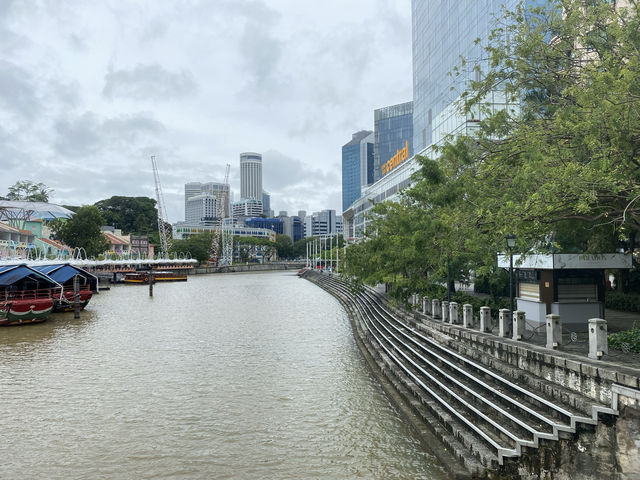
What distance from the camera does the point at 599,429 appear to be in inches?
357

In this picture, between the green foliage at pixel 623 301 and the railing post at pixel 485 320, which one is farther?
the green foliage at pixel 623 301

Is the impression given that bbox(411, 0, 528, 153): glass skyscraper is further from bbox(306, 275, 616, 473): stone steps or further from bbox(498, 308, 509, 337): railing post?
bbox(498, 308, 509, 337): railing post

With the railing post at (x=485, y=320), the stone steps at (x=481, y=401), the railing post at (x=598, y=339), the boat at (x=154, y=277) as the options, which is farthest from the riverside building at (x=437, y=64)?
the boat at (x=154, y=277)

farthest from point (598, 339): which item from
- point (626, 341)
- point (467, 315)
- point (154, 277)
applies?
point (154, 277)

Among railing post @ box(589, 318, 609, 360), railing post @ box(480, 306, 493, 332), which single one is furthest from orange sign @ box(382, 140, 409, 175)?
railing post @ box(589, 318, 609, 360)

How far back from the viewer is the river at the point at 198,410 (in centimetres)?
1205

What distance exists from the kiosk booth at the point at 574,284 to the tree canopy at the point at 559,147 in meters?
0.65

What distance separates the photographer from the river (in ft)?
39.5

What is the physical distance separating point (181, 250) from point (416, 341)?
118 metres

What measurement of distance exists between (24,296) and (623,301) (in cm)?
4178

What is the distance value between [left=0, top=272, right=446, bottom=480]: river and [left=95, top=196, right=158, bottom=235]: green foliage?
11545cm

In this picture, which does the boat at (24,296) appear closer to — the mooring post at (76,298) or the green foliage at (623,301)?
the mooring post at (76,298)

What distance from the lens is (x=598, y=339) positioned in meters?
10.9

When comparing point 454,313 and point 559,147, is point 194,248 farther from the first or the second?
point 559,147
